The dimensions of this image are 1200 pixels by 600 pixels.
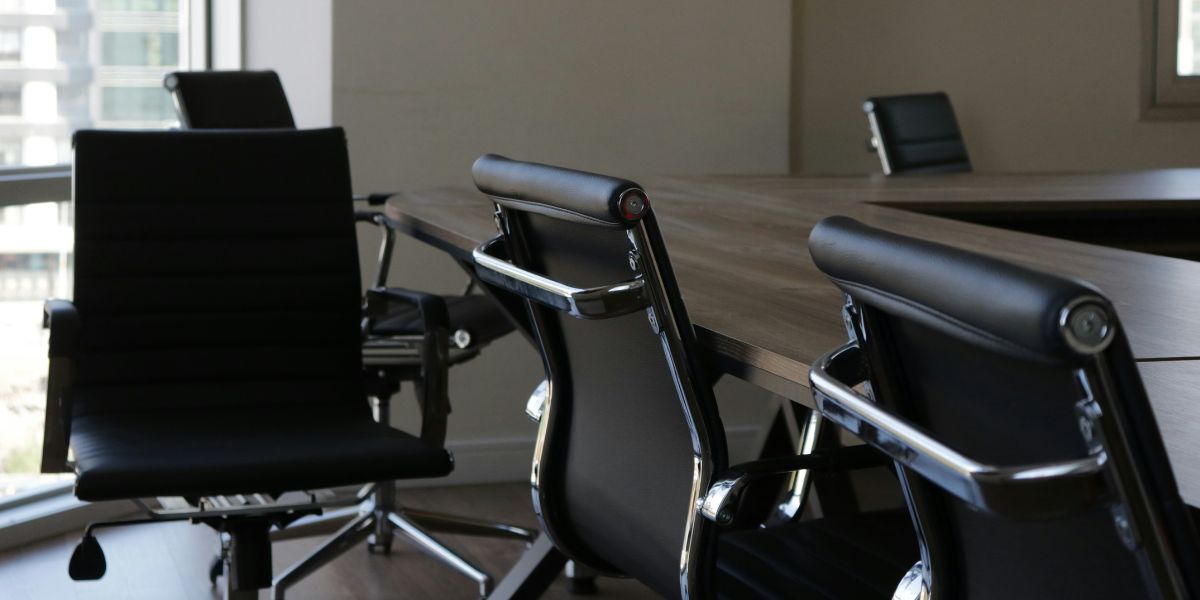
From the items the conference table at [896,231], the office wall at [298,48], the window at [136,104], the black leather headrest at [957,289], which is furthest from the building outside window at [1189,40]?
the black leather headrest at [957,289]

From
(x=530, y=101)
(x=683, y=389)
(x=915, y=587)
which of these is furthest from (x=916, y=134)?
(x=915, y=587)

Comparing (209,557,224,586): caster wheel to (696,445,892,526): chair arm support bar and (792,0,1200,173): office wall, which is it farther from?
(792,0,1200,173): office wall

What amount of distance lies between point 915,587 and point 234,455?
1.34 m

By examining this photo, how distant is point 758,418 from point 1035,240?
197cm

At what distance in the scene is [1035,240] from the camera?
2.23 meters

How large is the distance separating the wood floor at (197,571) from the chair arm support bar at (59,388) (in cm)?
78

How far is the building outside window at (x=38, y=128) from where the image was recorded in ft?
10.9

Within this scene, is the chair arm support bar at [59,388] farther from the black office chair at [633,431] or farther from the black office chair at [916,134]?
the black office chair at [916,134]

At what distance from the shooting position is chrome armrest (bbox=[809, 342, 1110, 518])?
2.30 ft

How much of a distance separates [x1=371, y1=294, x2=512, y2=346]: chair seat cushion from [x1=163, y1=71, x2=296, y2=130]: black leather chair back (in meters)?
0.54

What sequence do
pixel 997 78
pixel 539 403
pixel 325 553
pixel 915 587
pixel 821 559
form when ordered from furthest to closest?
pixel 997 78
pixel 325 553
pixel 539 403
pixel 821 559
pixel 915 587

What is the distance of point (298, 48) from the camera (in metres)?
3.69

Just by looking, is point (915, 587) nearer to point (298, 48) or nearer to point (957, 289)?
point (957, 289)

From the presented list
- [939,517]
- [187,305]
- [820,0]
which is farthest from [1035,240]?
[820,0]
